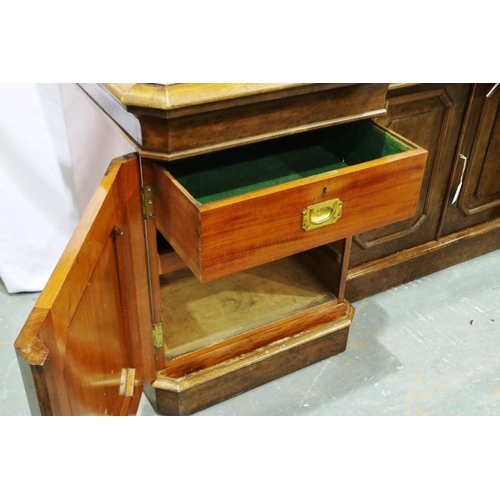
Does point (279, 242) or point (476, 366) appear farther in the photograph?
point (476, 366)

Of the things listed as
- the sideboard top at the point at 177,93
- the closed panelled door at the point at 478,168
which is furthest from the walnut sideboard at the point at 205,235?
the closed panelled door at the point at 478,168

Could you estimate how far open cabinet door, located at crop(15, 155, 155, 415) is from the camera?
2.23 ft

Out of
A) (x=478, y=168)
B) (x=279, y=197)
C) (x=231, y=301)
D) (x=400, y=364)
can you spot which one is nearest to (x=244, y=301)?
(x=231, y=301)

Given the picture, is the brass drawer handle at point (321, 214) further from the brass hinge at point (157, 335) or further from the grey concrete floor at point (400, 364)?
the grey concrete floor at point (400, 364)

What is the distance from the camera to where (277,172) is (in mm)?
1280


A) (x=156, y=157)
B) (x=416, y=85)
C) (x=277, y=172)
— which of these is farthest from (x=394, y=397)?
(x=156, y=157)

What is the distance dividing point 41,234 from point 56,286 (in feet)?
3.36

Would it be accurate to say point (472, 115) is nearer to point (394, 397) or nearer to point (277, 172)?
point (277, 172)

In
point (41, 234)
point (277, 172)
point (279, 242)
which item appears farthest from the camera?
point (41, 234)

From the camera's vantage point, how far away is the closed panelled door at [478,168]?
60.9 inches

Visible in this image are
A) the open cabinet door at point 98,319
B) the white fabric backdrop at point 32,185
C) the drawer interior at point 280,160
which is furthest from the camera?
the white fabric backdrop at point 32,185

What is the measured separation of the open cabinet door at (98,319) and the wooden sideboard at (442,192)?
64 centimetres

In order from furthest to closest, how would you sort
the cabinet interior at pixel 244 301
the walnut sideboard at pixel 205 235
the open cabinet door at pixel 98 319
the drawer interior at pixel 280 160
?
the cabinet interior at pixel 244 301, the drawer interior at pixel 280 160, the walnut sideboard at pixel 205 235, the open cabinet door at pixel 98 319

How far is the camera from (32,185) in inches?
63.9
